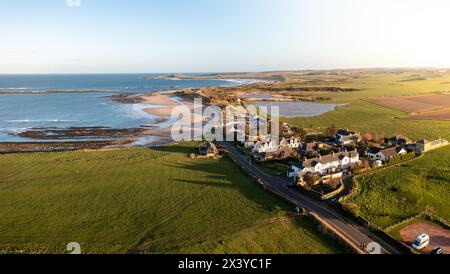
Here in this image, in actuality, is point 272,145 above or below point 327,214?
above

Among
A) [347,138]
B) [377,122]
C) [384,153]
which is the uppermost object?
[377,122]

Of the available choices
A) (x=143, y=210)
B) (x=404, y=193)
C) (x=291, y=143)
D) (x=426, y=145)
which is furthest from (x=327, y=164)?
(x=143, y=210)

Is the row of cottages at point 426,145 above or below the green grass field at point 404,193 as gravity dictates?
above

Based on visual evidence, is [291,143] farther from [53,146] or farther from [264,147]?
[53,146]

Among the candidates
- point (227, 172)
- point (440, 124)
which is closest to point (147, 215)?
point (227, 172)

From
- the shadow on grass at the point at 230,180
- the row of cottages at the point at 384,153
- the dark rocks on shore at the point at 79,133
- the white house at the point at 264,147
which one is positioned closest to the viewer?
the shadow on grass at the point at 230,180

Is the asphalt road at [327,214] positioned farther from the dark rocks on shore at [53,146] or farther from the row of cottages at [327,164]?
the dark rocks on shore at [53,146]

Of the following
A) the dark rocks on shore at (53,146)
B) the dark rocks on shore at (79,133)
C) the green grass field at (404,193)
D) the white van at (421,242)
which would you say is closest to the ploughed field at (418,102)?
the green grass field at (404,193)
